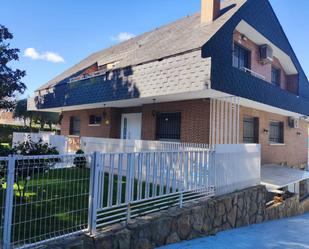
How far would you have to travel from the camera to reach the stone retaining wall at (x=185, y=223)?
4766mm

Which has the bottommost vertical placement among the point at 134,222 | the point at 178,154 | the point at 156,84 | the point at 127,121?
the point at 134,222

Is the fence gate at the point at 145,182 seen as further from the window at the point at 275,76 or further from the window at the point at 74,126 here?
the window at the point at 74,126

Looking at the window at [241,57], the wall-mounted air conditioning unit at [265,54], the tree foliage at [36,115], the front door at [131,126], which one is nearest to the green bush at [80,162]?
the front door at [131,126]

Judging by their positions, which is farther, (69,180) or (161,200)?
(161,200)

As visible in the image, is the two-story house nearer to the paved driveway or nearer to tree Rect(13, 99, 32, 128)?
the paved driveway

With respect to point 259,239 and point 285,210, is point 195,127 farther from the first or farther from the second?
point 259,239

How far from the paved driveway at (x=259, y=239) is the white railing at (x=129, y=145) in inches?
126

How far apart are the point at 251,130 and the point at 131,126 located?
277 inches

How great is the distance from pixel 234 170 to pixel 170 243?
351 centimetres

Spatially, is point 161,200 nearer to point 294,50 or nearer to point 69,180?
point 69,180

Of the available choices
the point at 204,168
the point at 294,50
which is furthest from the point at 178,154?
the point at 294,50

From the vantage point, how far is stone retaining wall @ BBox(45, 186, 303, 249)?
477 centimetres

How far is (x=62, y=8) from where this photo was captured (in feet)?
56.4

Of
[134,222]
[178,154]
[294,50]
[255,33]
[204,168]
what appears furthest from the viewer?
[294,50]
